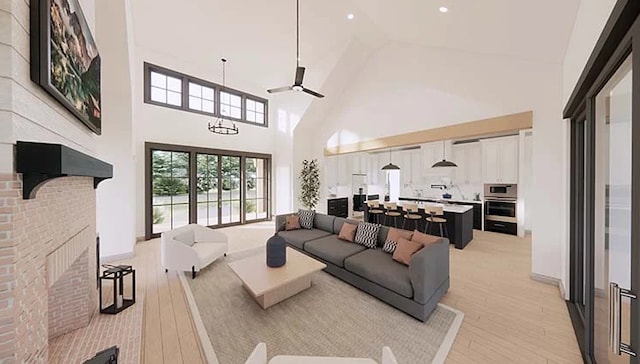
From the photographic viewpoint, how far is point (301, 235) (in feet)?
15.1

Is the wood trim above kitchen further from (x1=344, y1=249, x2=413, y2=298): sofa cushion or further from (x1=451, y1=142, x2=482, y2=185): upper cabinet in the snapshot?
(x1=344, y1=249, x2=413, y2=298): sofa cushion

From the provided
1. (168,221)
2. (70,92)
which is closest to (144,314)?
(70,92)

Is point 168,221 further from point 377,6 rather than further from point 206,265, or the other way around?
point 377,6

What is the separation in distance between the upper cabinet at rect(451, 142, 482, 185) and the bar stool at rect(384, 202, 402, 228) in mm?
2452

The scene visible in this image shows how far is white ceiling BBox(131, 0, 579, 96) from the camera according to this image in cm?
306

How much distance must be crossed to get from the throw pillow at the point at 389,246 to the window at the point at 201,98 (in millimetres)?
6282

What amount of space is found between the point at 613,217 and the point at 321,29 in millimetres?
5444

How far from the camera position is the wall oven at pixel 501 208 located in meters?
6.17

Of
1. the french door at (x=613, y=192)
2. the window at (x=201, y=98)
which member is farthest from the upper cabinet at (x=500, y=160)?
the window at (x=201, y=98)

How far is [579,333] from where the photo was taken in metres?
2.32

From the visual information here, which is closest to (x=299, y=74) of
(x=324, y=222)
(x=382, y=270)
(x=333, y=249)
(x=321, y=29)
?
(x=321, y=29)

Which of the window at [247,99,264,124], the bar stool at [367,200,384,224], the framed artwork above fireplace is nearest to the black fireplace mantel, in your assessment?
the framed artwork above fireplace

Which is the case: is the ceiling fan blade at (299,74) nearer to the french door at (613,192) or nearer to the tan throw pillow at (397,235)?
the tan throw pillow at (397,235)

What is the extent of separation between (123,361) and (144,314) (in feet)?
2.64
